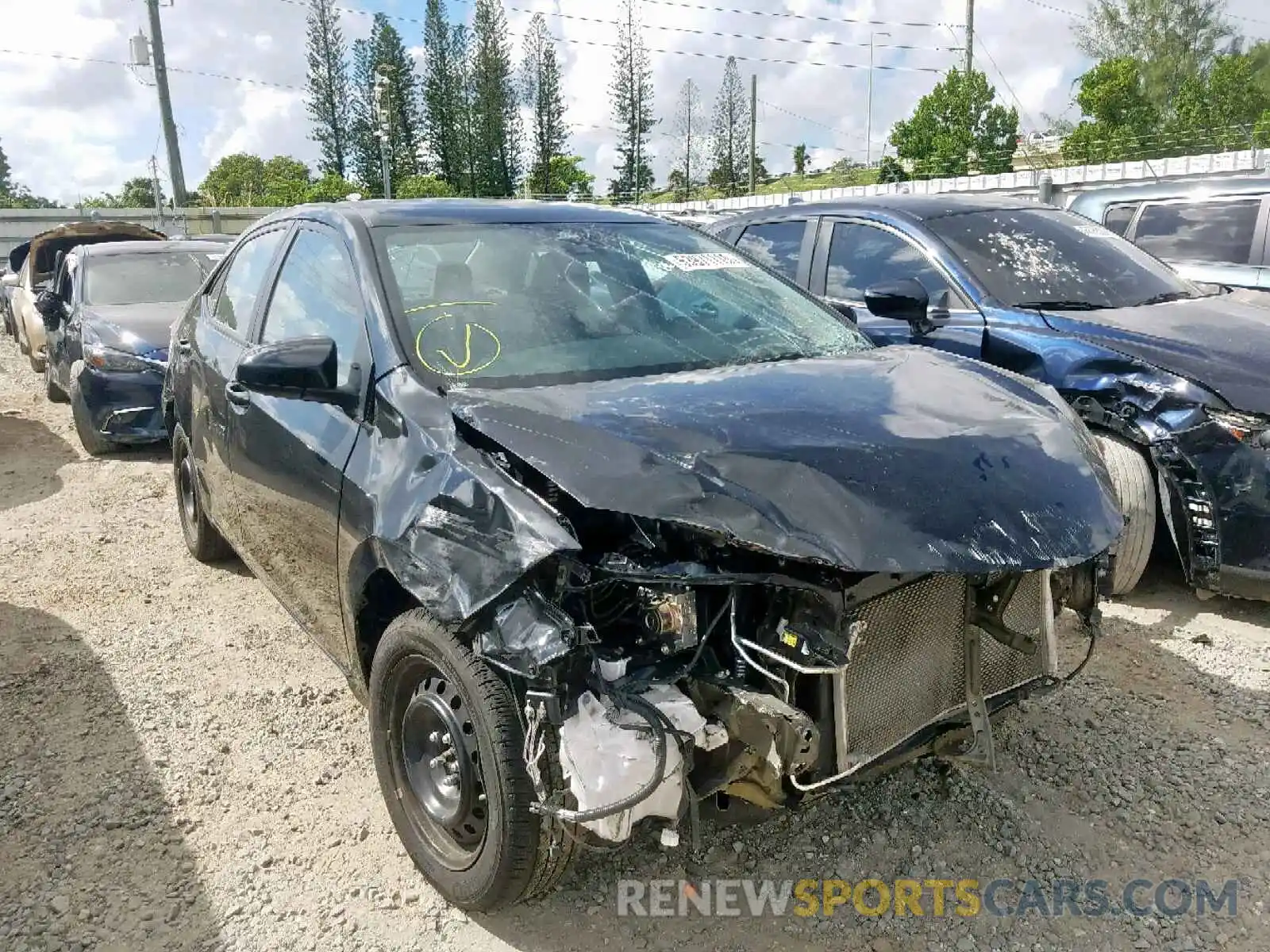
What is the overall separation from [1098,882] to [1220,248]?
5963 millimetres

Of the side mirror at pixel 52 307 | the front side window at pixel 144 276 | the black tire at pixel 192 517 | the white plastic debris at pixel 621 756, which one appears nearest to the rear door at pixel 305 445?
the white plastic debris at pixel 621 756

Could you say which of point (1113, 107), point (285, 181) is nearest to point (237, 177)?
point (285, 181)

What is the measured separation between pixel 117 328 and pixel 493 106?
55621 mm

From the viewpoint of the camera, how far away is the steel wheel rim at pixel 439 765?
7.68 ft

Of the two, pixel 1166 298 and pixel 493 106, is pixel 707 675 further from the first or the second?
pixel 493 106

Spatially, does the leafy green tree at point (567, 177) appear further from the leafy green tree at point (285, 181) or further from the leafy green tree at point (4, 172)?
the leafy green tree at point (4, 172)

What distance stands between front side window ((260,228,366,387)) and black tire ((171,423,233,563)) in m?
1.58

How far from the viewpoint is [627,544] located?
7.34 ft

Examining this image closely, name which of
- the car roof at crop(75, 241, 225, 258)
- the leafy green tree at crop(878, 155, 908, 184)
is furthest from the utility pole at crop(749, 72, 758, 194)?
the car roof at crop(75, 241, 225, 258)

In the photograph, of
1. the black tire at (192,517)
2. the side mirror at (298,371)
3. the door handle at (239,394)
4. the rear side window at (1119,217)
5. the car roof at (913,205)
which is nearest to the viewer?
the side mirror at (298,371)

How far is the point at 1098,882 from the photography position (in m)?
2.59

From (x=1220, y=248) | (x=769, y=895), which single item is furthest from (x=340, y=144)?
(x=769, y=895)

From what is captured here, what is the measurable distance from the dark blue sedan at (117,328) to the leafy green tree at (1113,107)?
145 feet

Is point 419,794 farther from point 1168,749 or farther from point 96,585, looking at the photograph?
point 96,585
